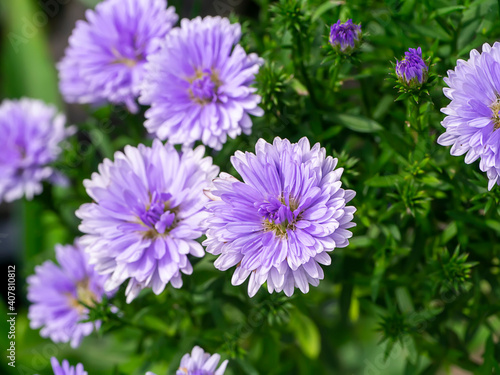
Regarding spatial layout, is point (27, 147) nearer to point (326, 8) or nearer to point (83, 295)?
point (83, 295)

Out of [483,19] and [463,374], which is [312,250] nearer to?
[483,19]

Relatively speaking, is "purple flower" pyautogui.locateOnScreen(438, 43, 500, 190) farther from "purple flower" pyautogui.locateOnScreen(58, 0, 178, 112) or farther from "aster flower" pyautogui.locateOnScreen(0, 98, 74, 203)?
"aster flower" pyautogui.locateOnScreen(0, 98, 74, 203)

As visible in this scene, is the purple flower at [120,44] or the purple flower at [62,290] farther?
the purple flower at [62,290]

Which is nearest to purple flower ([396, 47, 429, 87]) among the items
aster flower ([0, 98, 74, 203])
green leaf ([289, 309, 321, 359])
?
green leaf ([289, 309, 321, 359])

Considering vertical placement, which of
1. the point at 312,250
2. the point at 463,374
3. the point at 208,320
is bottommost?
the point at 463,374

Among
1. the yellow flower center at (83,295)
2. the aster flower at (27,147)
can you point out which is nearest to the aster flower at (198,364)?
the yellow flower center at (83,295)

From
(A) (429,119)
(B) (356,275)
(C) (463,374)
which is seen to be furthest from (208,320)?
(C) (463,374)

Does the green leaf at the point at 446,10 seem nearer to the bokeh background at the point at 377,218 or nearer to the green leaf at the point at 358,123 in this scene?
the bokeh background at the point at 377,218
